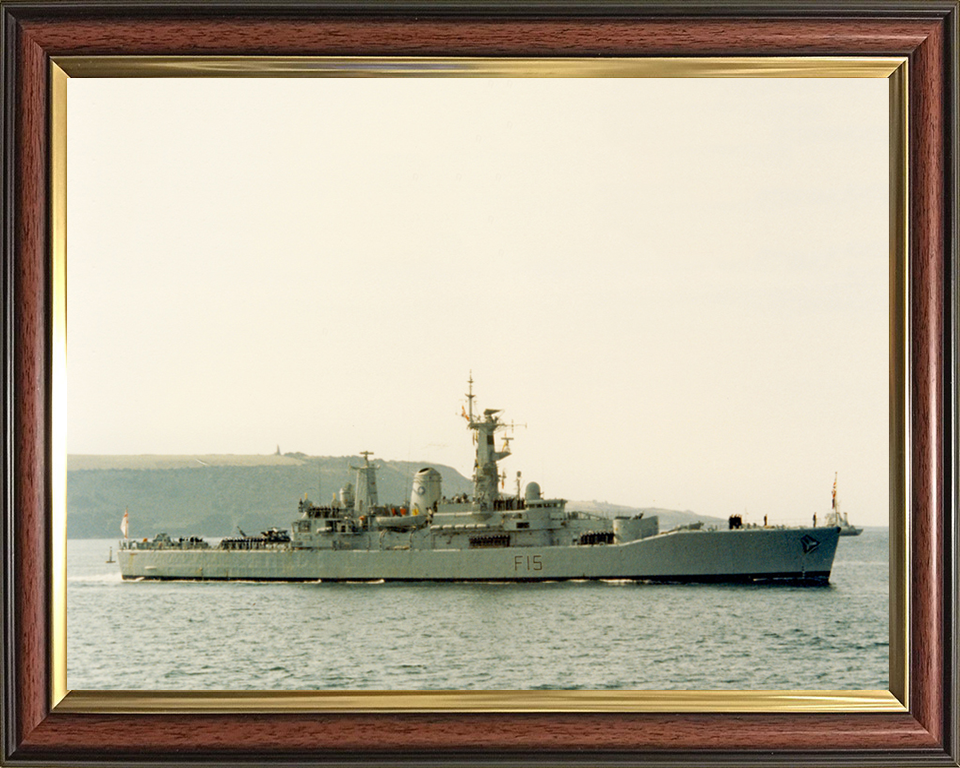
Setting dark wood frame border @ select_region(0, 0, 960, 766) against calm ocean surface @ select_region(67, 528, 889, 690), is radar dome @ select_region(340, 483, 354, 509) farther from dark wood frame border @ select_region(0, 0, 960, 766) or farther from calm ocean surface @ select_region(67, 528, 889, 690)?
dark wood frame border @ select_region(0, 0, 960, 766)

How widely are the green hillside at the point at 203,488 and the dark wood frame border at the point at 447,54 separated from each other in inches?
5.2

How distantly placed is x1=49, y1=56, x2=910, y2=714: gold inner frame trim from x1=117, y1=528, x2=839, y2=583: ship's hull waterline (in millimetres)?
258

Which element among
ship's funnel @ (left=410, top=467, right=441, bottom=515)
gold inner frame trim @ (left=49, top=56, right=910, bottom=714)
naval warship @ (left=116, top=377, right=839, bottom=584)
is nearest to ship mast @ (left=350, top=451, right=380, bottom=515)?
naval warship @ (left=116, top=377, right=839, bottom=584)

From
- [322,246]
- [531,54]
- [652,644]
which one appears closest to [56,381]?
[322,246]

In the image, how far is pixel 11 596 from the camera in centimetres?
243

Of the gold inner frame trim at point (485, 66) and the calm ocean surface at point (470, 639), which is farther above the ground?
the gold inner frame trim at point (485, 66)

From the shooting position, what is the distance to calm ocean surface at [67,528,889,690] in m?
2.44

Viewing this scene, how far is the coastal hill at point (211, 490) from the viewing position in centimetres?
247

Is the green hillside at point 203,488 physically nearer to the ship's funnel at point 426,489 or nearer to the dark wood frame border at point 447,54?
the ship's funnel at point 426,489

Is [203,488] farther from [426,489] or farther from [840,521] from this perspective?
[840,521]

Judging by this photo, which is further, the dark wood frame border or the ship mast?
the ship mast

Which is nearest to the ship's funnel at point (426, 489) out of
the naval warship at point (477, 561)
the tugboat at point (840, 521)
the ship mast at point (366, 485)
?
the naval warship at point (477, 561)

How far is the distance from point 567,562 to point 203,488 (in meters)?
1.08

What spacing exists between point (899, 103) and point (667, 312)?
875 mm
